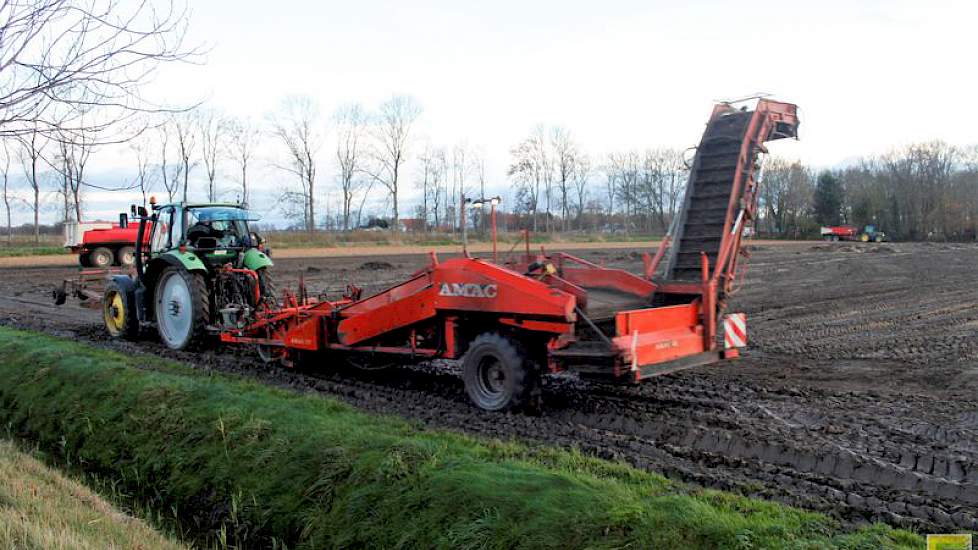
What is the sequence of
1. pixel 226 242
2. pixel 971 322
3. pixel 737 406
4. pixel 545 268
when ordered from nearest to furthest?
pixel 737 406, pixel 545 268, pixel 226 242, pixel 971 322

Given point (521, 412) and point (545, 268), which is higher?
point (545, 268)

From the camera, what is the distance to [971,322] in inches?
526

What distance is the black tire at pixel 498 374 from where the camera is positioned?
7.36 meters

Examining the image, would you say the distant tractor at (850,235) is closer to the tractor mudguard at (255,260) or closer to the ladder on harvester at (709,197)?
the ladder on harvester at (709,197)

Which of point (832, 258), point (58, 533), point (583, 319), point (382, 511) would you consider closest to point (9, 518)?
point (58, 533)

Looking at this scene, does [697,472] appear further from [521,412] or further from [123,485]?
[123,485]

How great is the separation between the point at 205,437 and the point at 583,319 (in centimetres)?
364

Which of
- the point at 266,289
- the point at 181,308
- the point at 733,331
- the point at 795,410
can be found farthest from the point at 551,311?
the point at 181,308

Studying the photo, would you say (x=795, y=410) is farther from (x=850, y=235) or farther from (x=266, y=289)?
(x=850, y=235)

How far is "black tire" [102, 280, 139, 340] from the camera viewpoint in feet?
40.1

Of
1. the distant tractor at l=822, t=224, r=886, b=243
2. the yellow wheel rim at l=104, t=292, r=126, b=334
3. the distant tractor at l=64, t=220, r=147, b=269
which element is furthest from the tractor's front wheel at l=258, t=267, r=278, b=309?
the distant tractor at l=822, t=224, r=886, b=243

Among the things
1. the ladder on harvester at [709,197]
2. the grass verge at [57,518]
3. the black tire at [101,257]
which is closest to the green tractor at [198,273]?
the grass verge at [57,518]

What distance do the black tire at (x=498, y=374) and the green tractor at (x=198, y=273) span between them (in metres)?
3.93

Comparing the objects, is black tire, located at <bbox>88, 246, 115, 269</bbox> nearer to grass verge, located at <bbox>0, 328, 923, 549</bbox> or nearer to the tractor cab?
the tractor cab
